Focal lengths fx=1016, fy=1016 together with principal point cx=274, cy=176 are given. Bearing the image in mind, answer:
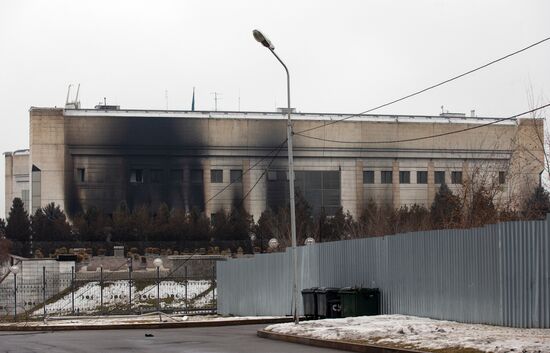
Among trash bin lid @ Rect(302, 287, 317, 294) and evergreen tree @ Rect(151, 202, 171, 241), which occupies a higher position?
evergreen tree @ Rect(151, 202, 171, 241)

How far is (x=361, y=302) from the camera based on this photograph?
98.9 ft

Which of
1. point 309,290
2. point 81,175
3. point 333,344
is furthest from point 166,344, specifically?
point 81,175

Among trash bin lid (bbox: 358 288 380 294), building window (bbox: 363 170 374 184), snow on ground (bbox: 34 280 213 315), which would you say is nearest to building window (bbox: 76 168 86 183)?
building window (bbox: 363 170 374 184)

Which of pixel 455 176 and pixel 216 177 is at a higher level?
pixel 216 177

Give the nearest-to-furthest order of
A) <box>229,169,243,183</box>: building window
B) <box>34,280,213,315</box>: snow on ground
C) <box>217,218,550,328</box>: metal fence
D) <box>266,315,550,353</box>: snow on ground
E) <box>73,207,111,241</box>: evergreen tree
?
<box>266,315,550,353</box>: snow on ground → <box>217,218,550,328</box>: metal fence → <box>34,280,213,315</box>: snow on ground → <box>73,207,111,241</box>: evergreen tree → <box>229,169,243,183</box>: building window

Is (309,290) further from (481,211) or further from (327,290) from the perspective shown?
(481,211)

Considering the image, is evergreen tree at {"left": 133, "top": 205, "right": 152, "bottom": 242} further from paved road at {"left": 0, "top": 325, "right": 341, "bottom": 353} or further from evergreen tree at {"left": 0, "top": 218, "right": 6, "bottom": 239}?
paved road at {"left": 0, "top": 325, "right": 341, "bottom": 353}

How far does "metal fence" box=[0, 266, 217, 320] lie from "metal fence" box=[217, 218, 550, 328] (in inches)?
816

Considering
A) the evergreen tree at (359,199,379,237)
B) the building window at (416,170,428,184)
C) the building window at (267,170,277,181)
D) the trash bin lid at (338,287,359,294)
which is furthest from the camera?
the building window at (416,170,428,184)

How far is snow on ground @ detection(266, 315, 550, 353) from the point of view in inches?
736

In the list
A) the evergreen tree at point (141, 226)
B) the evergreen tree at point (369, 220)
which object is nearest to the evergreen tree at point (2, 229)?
the evergreen tree at point (141, 226)

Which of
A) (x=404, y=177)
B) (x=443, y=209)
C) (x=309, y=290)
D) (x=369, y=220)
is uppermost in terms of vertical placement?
(x=404, y=177)

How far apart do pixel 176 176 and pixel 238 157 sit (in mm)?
7398

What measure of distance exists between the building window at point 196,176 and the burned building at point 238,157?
0.10 metres
